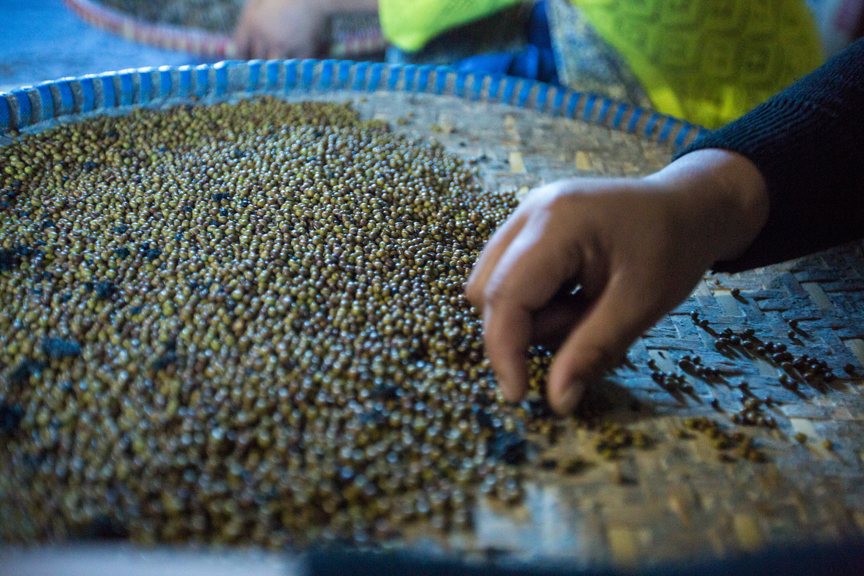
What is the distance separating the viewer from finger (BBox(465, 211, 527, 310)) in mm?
933

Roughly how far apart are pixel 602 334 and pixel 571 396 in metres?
0.11

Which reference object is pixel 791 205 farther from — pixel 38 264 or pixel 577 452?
pixel 38 264

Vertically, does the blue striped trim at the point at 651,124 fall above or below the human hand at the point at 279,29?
below

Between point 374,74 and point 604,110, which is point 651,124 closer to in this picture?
point 604,110

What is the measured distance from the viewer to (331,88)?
2.01 metres

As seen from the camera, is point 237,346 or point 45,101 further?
point 45,101

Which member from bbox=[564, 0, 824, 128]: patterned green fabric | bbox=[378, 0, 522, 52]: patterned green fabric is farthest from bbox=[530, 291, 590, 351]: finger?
bbox=[378, 0, 522, 52]: patterned green fabric

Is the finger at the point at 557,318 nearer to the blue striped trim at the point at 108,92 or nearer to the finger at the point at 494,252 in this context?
the finger at the point at 494,252

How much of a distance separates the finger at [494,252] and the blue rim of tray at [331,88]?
1168 millimetres

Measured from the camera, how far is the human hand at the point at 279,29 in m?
2.27

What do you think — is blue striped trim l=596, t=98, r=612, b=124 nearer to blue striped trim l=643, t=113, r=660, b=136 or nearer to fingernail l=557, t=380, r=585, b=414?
blue striped trim l=643, t=113, r=660, b=136

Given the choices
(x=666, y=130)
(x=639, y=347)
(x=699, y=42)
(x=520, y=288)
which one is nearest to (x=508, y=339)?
(x=520, y=288)

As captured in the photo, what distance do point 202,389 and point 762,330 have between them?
40.9 inches

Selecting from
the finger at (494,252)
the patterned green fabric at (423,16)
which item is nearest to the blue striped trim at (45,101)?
the patterned green fabric at (423,16)
